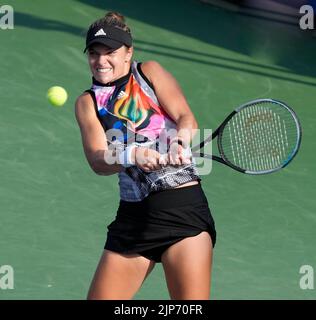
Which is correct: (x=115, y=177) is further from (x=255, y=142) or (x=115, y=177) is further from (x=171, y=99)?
(x=171, y=99)

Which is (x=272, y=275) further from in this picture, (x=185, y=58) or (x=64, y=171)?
(x=185, y=58)

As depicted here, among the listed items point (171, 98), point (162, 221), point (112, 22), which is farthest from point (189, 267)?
point (112, 22)

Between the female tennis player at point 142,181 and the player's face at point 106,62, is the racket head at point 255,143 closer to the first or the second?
the female tennis player at point 142,181

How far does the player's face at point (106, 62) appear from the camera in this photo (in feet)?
18.9

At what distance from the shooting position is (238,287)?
7695 mm

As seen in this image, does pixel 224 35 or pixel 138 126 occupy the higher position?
pixel 224 35

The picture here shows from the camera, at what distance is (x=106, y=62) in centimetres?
579

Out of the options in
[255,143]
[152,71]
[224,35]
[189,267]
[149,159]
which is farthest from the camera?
[224,35]

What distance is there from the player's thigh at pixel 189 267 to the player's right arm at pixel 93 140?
0.54m

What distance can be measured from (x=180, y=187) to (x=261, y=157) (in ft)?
2.53

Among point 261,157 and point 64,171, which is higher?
point 64,171

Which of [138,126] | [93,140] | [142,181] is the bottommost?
[142,181]

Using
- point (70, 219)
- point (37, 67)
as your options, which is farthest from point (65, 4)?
point (70, 219)

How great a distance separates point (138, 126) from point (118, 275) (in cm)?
82
